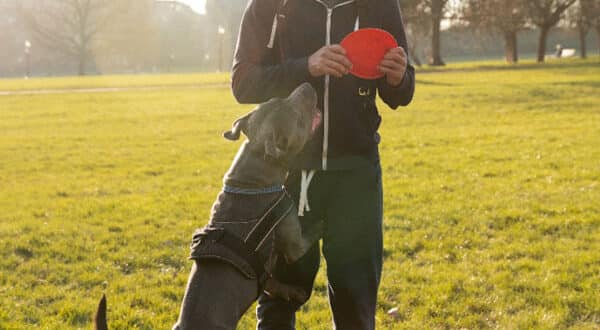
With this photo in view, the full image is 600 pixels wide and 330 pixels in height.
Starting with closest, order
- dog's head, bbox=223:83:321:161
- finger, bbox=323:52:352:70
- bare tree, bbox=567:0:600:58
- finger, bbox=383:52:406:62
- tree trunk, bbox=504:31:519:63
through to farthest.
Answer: finger, bbox=323:52:352:70, finger, bbox=383:52:406:62, dog's head, bbox=223:83:321:161, bare tree, bbox=567:0:600:58, tree trunk, bbox=504:31:519:63

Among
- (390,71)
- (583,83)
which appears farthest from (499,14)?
(390,71)

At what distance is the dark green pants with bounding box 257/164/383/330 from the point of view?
3174 mm

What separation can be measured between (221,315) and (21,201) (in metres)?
7.22

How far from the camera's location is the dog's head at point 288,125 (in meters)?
3.01

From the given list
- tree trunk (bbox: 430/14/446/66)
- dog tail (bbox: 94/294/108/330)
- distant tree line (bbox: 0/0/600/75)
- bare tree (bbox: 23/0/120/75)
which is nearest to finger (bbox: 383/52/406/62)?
dog tail (bbox: 94/294/108/330)

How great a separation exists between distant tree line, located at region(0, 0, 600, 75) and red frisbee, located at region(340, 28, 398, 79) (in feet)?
139

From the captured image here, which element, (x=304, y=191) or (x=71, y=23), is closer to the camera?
(x=304, y=191)

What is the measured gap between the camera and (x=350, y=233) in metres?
3.18

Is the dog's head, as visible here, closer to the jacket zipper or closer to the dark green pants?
the jacket zipper

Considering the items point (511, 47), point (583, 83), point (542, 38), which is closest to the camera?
point (583, 83)

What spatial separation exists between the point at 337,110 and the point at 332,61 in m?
0.38

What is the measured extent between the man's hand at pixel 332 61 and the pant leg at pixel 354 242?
605 mm

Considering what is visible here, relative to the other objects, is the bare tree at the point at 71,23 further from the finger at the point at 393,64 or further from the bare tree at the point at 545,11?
the finger at the point at 393,64

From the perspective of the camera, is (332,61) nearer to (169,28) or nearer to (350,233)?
(350,233)
